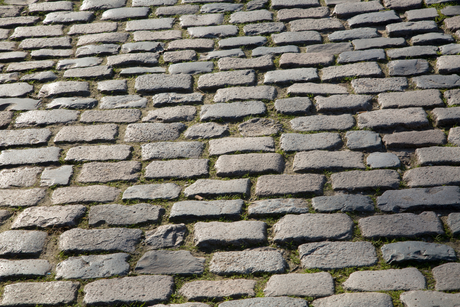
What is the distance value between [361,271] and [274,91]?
1430mm

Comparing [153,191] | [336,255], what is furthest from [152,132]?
[336,255]

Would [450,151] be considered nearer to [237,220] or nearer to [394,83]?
[394,83]

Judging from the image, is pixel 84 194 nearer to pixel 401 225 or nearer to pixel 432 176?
pixel 401 225

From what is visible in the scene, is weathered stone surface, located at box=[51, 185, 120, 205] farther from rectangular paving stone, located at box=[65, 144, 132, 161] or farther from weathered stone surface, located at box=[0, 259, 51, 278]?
weathered stone surface, located at box=[0, 259, 51, 278]

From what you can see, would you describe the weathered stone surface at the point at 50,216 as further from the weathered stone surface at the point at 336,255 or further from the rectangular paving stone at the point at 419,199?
the rectangular paving stone at the point at 419,199

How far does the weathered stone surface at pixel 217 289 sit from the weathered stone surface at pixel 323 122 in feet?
3.63

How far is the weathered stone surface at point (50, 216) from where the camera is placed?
7.35 feet

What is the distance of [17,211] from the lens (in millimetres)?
2336

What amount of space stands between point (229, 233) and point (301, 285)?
41 cm

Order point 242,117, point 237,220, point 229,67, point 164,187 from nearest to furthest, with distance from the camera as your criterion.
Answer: point 237,220, point 164,187, point 242,117, point 229,67

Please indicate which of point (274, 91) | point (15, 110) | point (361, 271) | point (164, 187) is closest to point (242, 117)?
point (274, 91)

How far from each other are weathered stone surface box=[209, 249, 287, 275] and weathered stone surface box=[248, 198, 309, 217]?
23 centimetres

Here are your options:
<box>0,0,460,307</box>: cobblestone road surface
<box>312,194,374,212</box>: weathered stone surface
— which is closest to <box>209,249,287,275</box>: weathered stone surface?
<box>0,0,460,307</box>: cobblestone road surface

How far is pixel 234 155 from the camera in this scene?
2.56 meters
